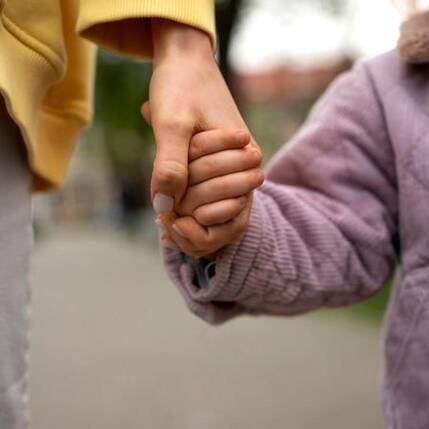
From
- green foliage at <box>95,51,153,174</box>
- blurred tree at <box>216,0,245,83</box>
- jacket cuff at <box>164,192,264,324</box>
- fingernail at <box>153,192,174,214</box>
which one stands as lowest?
green foliage at <box>95,51,153,174</box>

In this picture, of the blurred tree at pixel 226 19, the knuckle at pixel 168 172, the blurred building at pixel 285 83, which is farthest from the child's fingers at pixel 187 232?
the blurred building at pixel 285 83

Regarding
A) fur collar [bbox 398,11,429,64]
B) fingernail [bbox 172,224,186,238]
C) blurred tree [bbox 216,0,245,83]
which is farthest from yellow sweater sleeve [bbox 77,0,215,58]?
blurred tree [bbox 216,0,245,83]

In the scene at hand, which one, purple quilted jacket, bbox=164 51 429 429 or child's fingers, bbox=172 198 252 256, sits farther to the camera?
purple quilted jacket, bbox=164 51 429 429

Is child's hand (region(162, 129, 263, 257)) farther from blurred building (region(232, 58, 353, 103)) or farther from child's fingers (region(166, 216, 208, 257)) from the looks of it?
blurred building (region(232, 58, 353, 103))

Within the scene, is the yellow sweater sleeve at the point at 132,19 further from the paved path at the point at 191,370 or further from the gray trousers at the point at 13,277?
the paved path at the point at 191,370

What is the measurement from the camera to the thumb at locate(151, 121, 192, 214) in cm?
110

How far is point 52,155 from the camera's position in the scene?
5.23 ft

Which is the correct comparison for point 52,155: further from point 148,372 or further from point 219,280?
point 148,372

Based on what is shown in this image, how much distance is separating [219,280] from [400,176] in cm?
35

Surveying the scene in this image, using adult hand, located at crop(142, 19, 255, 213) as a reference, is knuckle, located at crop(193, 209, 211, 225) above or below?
below


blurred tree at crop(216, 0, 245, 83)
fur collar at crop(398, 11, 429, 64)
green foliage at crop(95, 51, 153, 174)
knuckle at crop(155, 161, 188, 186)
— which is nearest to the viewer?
knuckle at crop(155, 161, 188, 186)

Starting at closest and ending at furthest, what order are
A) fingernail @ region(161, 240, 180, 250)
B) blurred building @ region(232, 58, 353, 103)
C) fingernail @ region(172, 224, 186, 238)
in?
1. fingernail @ region(172, 224, 186, 238)
2. fingernail @ region(161, 240, 180, 250)
3. blurred building @ region(232, 58, 353, 103)

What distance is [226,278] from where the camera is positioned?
53.1 inches

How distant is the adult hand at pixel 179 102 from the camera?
1.11 m
